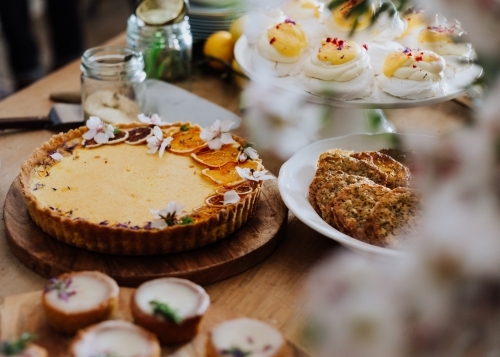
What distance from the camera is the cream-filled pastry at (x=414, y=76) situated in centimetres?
180

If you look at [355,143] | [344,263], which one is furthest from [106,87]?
[344,263]

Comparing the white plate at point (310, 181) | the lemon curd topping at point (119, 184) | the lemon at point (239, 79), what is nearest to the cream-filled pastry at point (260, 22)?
the lemon at point (239, 79)

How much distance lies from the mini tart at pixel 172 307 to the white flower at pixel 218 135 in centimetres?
66

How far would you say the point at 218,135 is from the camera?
1.80 meters

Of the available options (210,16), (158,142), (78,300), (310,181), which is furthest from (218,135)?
(210,16)

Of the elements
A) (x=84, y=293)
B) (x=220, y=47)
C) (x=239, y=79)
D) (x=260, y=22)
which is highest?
(x=260, y=22)

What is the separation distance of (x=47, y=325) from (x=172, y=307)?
0.82 feet

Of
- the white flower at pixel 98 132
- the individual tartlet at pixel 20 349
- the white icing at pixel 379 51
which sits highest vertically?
the white icing at pixel 379 51

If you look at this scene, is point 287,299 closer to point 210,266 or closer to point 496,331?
point 210,266

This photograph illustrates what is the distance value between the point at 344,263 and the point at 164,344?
2.02 ft

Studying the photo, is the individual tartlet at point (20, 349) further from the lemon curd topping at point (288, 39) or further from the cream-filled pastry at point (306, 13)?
the cream-filled pastry at point (306, 13)

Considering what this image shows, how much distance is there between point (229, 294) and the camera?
4.64 feet

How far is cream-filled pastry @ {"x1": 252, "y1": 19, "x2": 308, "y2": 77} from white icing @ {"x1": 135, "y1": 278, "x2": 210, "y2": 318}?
98 centimetres

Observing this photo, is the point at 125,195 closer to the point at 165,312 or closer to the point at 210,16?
the point at 165,312
